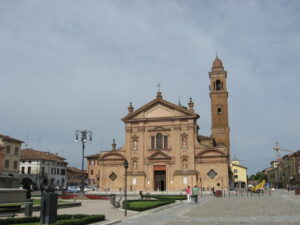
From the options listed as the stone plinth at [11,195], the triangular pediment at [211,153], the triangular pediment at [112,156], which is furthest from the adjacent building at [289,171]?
the stone plinth at [11,195]

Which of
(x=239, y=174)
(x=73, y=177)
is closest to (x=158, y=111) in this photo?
(x=73, y=177)

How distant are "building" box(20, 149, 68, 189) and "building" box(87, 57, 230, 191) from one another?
1870 cm

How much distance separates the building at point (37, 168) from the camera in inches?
Result: 2810

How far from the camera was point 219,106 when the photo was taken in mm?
68500

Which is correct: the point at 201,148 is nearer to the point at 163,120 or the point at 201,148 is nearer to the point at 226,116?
the point at 163,120

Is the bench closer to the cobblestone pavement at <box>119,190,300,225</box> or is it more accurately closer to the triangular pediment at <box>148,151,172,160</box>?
the cobblestone pavement at <box>119,190,300,225</box>

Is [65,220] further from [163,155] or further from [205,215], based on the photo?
[163,155]

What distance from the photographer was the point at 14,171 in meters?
60.2

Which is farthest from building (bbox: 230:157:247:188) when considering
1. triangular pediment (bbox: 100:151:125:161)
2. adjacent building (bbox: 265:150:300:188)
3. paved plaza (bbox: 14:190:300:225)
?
paved plaza (bbox: 14:190:300:225)

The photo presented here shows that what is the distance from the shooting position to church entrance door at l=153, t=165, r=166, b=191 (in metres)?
57.6

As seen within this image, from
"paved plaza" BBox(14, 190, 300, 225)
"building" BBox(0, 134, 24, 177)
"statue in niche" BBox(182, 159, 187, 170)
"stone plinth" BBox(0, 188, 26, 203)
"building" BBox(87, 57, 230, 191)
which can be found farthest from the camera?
"building" BBox(0, 134, 24, 177)

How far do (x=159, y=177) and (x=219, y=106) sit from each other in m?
20.3

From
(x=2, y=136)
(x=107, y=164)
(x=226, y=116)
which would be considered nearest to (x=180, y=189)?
(x=107, y=164)

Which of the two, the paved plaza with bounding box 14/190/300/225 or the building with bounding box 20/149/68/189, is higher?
the building with bounding box 20/149/68/189
